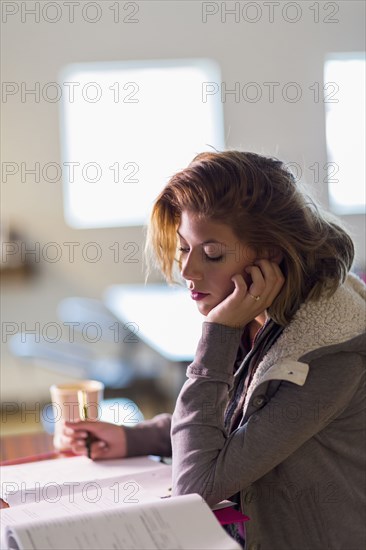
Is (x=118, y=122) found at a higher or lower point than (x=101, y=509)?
higher

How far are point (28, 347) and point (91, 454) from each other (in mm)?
3153

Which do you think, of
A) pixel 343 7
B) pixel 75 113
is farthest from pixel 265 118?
pixel 75 113

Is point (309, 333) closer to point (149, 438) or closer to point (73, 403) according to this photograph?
point (149, 438)

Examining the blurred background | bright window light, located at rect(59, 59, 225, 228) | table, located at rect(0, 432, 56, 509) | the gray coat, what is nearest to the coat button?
the gray coat

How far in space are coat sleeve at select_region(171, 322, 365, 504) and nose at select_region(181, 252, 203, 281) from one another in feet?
0.46

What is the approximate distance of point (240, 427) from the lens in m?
1.29

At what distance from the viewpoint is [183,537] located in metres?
0.93

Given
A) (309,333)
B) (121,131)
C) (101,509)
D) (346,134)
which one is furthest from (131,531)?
(346,134)

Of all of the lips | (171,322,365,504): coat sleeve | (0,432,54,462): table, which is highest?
the lips

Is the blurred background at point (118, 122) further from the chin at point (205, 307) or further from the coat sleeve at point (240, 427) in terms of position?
the coat sleeve at point (240, 427)

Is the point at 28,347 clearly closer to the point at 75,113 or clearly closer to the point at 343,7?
the point at 75,113

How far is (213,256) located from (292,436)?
33 cm

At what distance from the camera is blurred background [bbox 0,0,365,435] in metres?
5.08
